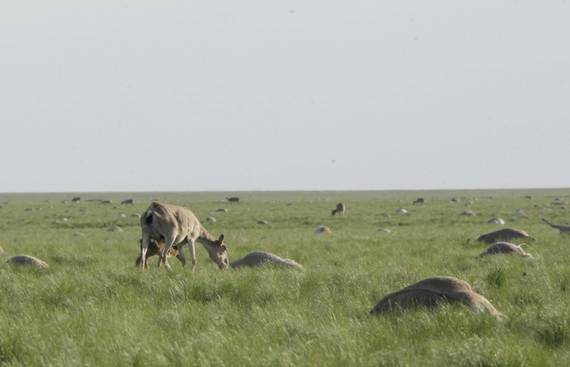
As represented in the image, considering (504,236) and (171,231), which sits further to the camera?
(504,236)

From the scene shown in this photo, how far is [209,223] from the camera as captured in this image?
128 feet

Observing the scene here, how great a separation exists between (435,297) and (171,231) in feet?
28.8

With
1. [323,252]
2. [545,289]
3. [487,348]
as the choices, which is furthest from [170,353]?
[323,252]

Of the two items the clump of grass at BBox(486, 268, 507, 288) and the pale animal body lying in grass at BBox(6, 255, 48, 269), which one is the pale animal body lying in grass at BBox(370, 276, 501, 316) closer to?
the clump of grass at BBox(486, 268, 507, 288)

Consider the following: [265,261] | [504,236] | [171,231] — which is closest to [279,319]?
[265,261]

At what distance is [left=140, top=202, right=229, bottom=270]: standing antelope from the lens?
16.0m

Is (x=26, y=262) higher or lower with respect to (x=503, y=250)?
lower

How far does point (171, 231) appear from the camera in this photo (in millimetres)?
16328

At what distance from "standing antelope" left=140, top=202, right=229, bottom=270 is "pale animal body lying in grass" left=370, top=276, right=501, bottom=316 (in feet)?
24.3

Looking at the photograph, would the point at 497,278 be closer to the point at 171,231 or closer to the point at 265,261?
the point at 265,261

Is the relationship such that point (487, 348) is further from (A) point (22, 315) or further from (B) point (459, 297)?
(A) point (22, 315)

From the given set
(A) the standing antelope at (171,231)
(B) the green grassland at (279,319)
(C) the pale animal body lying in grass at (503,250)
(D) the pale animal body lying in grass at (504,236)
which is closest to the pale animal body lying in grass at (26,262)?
(B) the green grassland at (279,319)

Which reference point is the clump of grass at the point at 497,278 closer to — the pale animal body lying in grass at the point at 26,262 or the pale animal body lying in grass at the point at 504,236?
the pale animal body lying in grass at the point at 26,262

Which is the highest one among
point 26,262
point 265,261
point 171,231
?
point 171,231
